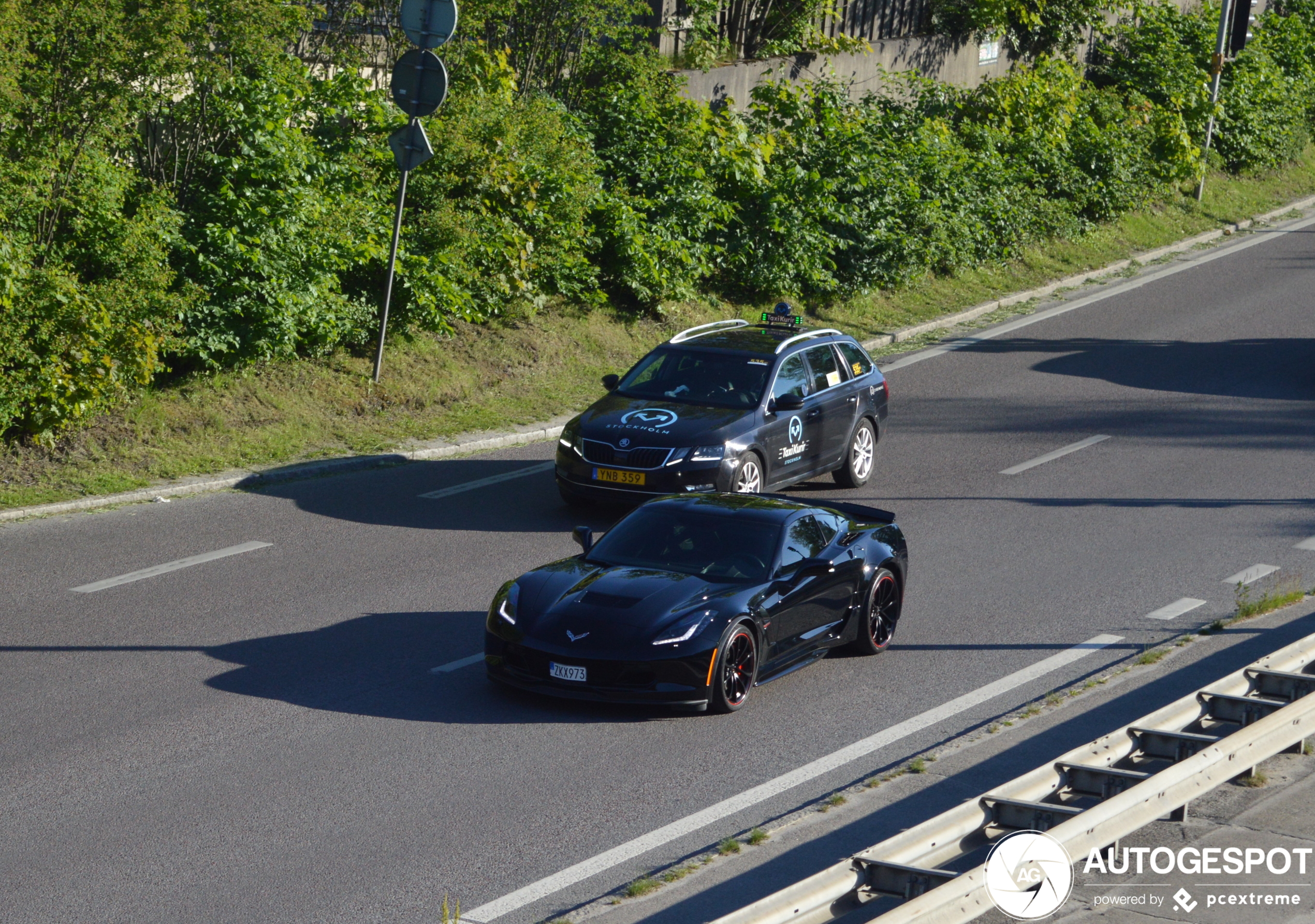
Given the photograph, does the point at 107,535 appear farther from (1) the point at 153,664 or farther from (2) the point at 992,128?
(2) the point at 992,128

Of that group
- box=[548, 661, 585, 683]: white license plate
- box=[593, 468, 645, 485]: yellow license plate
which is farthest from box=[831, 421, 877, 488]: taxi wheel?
box=[548, 661, 585, 683]: white license plate

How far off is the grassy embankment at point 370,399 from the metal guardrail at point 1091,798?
32.5 ft

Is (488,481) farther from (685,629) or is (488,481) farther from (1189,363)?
(1189,363)

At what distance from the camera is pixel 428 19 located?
17.5m

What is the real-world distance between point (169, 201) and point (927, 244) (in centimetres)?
1384

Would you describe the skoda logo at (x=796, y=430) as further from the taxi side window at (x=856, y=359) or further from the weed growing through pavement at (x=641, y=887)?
the weed growing through pavement at (x=641, y=887)

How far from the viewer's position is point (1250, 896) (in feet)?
21.0

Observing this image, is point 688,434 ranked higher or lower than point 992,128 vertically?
lower

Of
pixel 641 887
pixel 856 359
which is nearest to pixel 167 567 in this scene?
pixel 641 887

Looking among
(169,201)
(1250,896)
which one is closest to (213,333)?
(169,201)

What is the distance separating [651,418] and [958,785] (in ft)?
21.7

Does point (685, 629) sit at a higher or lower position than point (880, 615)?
higher

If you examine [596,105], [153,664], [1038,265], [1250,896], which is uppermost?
[596,105]

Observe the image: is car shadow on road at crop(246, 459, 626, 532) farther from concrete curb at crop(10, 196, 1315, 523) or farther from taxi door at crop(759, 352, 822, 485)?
taxi door at crop(759, 352, 822, 485)
